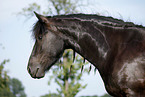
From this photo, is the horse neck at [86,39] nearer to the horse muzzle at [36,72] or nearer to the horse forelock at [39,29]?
the horse forelock at [39,29]

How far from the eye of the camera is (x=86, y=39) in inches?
187

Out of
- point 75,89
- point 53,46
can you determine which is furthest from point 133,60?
point 75,89

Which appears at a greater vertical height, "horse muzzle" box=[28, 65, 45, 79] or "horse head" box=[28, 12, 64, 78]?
"horse head" box=[28, 12, 64, 78]

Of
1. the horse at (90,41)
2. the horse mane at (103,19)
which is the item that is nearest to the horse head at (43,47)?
the horse at (90,41)

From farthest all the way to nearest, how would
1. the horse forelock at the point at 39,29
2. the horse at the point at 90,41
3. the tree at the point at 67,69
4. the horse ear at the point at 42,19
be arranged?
1. the tree at the point at 67,69
2. the horse forelock at the point at 39,29
3. the horse ear at the point at 42,19
4. the horse at the point at 90,41

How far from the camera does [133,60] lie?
432 cm

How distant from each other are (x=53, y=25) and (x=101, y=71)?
58.6 inches

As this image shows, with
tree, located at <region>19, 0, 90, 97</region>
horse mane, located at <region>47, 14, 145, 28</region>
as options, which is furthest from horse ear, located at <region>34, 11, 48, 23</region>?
tree, located at <region>19, 0, 90, 97</region>

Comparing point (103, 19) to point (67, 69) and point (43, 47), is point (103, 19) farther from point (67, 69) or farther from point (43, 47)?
point (67, 69)

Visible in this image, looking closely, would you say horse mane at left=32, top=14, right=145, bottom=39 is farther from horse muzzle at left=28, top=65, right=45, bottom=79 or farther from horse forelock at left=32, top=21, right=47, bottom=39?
horse muzzle at left=28, top=65, right=45, bottom=79

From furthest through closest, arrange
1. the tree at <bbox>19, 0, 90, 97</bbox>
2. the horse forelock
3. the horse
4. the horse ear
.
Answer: the tree at <bbox>19, 0, 90, 97</bbox>
the horse forelock
the horse ear
the horse

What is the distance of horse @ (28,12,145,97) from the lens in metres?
4.43

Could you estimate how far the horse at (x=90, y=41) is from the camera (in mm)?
4426

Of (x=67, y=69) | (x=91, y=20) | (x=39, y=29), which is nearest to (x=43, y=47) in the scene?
(x=39, y=29)
